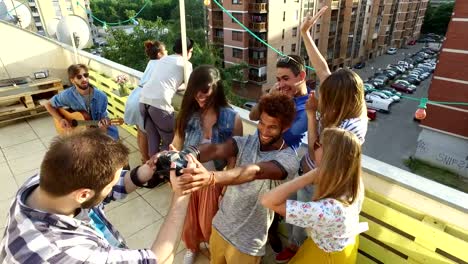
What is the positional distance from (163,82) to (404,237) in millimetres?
2153

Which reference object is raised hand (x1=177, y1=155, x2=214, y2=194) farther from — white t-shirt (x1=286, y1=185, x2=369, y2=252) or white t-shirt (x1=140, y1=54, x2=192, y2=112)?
white t-shirt (x1=140, y1=54, x2=192, y2=112)

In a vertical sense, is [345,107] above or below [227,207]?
above

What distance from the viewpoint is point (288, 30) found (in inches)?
813

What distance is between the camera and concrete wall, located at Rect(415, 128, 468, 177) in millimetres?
13047

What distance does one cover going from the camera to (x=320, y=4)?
22.1m

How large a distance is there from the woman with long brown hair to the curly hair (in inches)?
12.1

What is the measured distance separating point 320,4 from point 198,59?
1176 cm

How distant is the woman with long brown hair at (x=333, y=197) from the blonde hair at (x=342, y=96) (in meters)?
0.34

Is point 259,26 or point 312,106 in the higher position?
point 312,106

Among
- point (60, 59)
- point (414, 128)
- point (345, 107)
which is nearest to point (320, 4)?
point (414, 128)

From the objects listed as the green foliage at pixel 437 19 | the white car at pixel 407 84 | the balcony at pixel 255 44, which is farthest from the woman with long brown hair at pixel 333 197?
the green foliage at pixel 437 19

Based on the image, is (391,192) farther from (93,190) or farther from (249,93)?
(249,93)

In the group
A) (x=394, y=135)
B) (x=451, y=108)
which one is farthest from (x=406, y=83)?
(x=451, y=108)

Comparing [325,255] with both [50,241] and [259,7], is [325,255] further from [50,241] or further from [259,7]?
[259,7]
